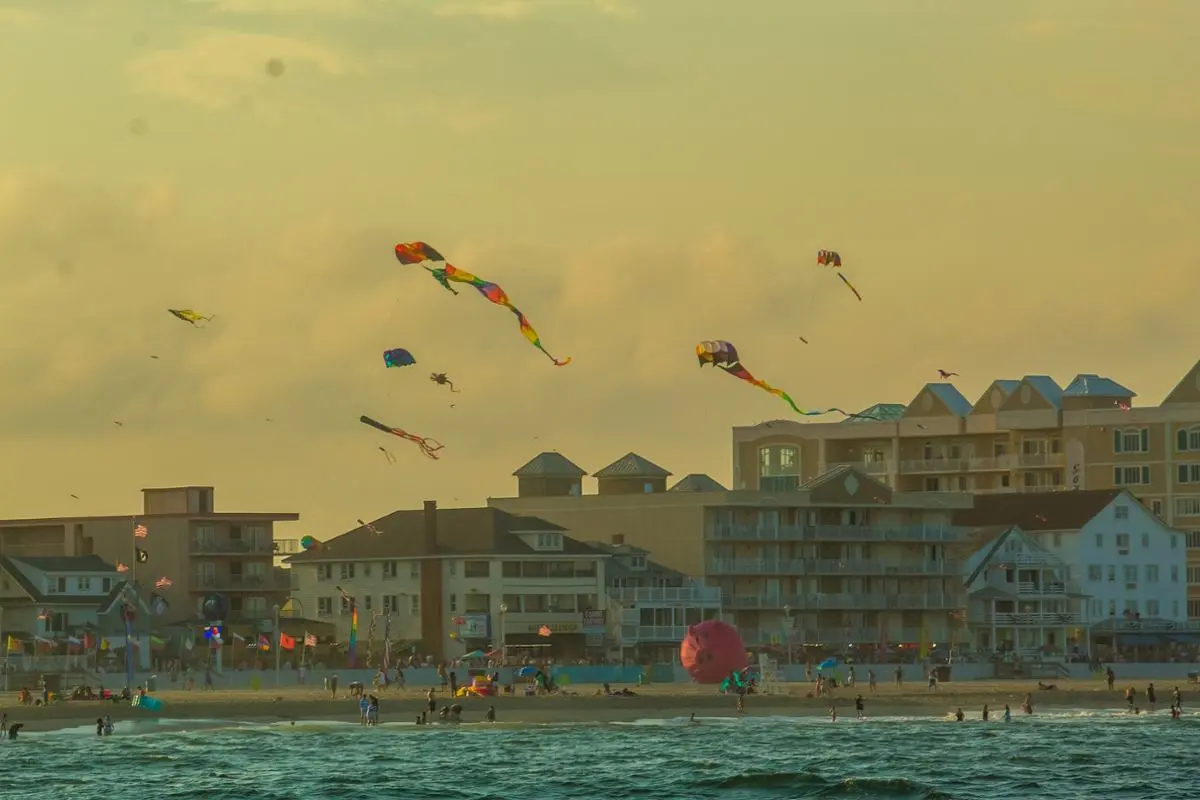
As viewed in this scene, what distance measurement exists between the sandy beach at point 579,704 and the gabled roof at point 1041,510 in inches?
1453

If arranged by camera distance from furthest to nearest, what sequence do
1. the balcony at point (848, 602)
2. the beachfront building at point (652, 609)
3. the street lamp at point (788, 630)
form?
1. the balcony at point (848, 602)
2. the street lamp at point (788, 630)
3. the beachfront building at point (652, 609)

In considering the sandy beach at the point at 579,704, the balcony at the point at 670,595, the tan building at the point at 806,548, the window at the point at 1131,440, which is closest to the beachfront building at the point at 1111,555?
the tan building at the point at 806,548

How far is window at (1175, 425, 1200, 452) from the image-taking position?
173 meters

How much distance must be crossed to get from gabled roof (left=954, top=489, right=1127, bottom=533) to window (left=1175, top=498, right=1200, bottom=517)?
36.2 feet

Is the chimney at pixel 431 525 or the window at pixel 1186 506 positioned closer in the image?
the chimney at pixel 431 525

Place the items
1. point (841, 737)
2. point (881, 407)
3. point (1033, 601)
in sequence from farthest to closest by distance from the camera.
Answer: point (881, 407), point (1033, 601), point (841, 737)

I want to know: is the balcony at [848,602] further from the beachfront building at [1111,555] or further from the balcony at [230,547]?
the balcony at [230,547]

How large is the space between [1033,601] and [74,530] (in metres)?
52.7

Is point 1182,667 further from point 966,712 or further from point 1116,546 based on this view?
point 966,712

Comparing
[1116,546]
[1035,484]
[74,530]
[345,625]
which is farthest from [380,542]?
[1035,484]

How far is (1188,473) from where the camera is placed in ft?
570

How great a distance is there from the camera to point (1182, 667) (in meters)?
139

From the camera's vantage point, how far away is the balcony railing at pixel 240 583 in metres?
136

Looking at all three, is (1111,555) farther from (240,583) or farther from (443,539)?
(240,583)
